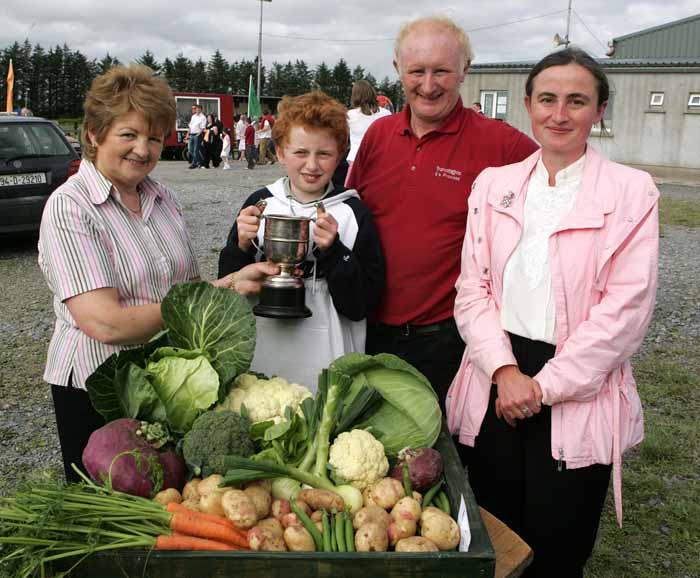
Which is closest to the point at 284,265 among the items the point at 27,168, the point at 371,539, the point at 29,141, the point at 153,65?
the point at 371,539

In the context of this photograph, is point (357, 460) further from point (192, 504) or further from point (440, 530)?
point (192, 504)

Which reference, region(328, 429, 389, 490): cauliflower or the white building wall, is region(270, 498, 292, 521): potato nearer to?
region(328, 429, 389, 490): cauliflower

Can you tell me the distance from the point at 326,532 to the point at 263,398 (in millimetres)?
554

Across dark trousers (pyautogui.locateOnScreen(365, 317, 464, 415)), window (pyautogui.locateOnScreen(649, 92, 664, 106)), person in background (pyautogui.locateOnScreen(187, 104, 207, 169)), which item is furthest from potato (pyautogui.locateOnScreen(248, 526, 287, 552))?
window (pyautogui.locateOnScreen(649, 92, 664, 106))

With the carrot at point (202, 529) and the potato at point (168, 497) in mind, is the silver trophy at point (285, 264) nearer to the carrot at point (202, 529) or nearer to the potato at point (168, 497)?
the potato at point (168, 497)

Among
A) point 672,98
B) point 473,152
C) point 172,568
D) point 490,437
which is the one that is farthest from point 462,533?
point 672,98

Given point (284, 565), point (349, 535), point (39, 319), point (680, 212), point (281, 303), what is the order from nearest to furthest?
point (284, 565)
point (349, 535)
point (281, 303)
point (39, 319)
point (680, 212)

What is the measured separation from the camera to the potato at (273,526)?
1.69 meters

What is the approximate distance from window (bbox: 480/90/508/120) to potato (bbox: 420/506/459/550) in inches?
1270

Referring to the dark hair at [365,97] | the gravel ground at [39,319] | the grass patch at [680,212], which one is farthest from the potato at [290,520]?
the grass patch at [680,212]

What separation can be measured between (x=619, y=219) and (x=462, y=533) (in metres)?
1.12

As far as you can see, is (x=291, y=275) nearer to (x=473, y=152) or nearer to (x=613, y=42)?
(x=473, y=152)

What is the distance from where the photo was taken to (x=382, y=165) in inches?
118

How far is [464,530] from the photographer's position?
67.4 inches
